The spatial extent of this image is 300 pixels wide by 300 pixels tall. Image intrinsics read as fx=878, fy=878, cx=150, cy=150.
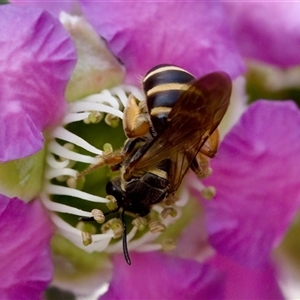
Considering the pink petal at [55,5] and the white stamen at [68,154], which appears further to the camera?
the pink petal at [55,5]

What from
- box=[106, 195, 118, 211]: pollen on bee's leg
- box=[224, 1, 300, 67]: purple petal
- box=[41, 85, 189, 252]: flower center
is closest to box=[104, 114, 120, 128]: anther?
box=[41, 85, 189, 252]: flower center

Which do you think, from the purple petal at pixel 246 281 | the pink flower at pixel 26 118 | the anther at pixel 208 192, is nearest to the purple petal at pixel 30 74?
the pink flower at pixel 26 118

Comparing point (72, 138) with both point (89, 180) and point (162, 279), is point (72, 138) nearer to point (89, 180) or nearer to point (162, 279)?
point (89, 180)

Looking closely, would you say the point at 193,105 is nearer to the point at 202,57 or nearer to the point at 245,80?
the point at 202,57

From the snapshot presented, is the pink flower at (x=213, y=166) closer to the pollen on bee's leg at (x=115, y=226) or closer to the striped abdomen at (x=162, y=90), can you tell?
the pollen on bee's leg at (x=115, y=226)

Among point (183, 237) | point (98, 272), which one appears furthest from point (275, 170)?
point (98, 272)

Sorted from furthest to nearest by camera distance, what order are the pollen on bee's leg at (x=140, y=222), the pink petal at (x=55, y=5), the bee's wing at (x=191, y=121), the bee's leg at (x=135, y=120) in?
the pink petal at (x=55, y=5) < the pollen on bee's leg at (x=140, y=222) < the bee's leg at (x=135, y=120) < the bee's wing at (x=191, y=121)

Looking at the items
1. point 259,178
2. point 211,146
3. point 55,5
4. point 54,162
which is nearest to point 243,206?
point 259,178
